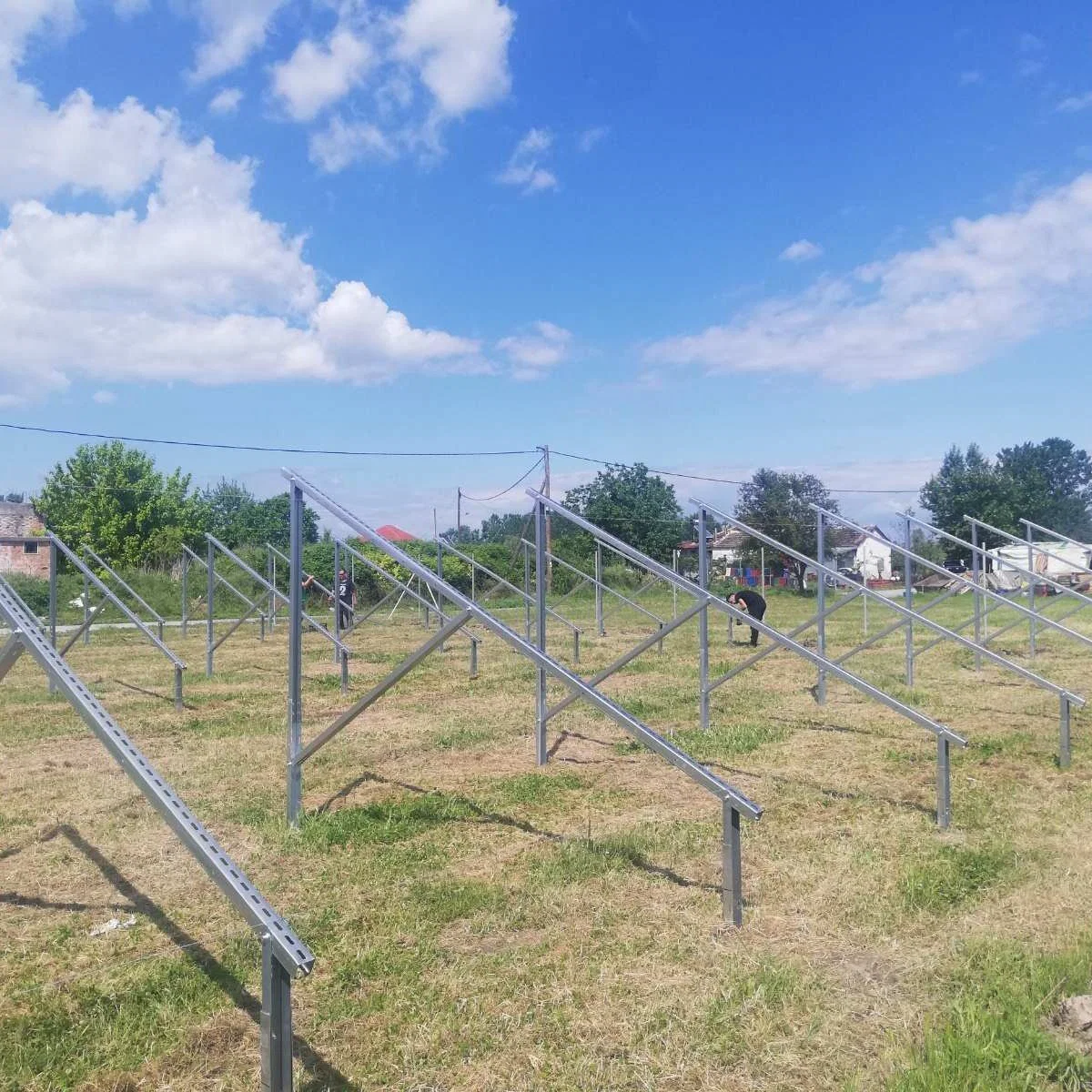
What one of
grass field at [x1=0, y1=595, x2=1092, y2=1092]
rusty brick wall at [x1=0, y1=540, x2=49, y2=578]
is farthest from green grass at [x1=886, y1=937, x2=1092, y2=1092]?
rusty brick wall at [x1=0, y1=540, x2=49, y2=578]

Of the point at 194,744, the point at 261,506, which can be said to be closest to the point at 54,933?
the point at 194,744

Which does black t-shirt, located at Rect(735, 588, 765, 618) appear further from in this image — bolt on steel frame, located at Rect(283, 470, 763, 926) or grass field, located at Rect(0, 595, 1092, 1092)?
bolt on steel frame, located at Rect(283, 470, 763, 926)

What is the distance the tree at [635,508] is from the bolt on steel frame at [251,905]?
3286cm

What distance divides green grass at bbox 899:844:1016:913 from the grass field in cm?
2

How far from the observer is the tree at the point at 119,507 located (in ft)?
101

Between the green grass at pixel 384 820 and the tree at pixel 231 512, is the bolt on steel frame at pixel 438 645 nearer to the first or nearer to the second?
the green grass at pixel 384 820

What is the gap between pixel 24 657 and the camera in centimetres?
1518

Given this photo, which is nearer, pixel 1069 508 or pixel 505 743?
pixel 505 743

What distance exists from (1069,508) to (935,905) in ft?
176

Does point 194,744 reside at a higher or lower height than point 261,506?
lower

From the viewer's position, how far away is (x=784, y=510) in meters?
37.9

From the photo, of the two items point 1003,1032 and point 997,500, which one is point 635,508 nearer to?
point 997,500

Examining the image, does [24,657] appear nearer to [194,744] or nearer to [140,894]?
[194,744]

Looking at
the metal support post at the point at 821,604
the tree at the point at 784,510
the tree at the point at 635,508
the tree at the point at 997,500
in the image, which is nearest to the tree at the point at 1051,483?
the tree at the point at 997,500
